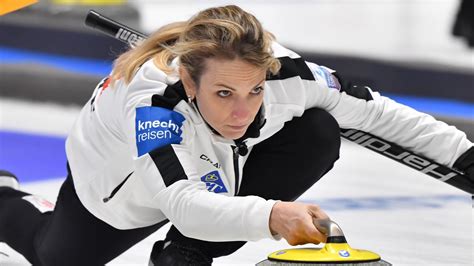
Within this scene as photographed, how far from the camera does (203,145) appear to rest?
2148 millimetres

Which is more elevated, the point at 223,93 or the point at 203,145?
the point at 223,93

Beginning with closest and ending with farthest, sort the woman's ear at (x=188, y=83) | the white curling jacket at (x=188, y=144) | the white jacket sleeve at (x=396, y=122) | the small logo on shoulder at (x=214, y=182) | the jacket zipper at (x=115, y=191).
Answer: the white curling jacket at (x=188, y=144), the woman's ear at (x=188, y=83), the small logo on shoulder at (x=214, y=182), the jacket zipper at (x=115, y=191), the white jacket sleeve at (x=396, y=122)

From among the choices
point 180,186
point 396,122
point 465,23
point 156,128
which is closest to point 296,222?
point 180,186

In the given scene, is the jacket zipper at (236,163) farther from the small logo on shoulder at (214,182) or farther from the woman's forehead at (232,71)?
the woman's forehead at (232,71)

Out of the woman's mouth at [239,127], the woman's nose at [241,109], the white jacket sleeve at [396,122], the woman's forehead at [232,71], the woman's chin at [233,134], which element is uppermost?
the woman's forehead at [232,71]

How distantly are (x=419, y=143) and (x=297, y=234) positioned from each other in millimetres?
712

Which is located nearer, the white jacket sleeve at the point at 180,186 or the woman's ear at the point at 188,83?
the white jacket sleeve at the point at 180,186

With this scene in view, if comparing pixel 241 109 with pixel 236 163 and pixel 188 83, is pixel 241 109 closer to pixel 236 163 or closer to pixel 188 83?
pixel 188 83

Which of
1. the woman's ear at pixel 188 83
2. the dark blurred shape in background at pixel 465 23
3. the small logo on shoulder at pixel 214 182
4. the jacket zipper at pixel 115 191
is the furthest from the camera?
the dark blurred shape in background at pixel 465 23

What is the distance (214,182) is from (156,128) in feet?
0.70

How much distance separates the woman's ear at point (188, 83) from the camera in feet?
6.74

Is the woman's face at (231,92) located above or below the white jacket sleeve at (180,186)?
above

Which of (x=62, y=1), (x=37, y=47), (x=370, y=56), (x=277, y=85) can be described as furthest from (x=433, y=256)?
(x=62, y=1)

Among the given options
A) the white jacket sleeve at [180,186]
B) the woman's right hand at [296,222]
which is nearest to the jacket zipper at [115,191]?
the white jacket sleeve at [180,186]
